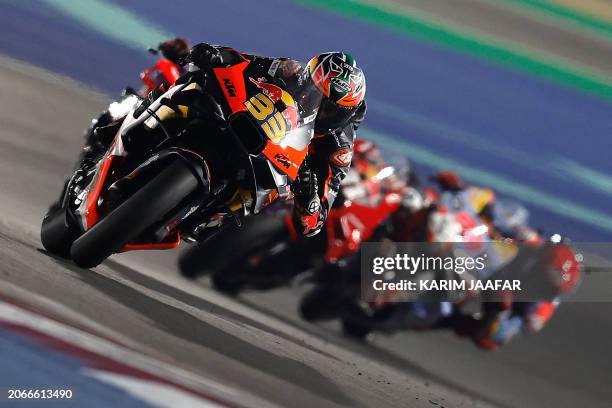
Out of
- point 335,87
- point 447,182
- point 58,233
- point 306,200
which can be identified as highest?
point 335,87

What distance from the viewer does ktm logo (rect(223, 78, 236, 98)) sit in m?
3.82

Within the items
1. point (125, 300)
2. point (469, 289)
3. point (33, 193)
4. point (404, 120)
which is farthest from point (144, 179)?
point (404, 120)

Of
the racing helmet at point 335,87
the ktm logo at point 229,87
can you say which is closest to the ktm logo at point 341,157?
the racing helmet at point 335,87

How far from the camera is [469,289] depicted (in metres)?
7.12

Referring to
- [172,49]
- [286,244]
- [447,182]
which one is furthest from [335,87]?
[447,182]

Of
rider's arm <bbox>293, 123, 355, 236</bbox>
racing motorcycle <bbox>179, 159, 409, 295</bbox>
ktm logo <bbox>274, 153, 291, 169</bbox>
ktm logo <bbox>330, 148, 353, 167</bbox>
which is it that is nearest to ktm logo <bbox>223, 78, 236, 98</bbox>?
ktm logo <bbox>274, 153, 291, 169</bbox>

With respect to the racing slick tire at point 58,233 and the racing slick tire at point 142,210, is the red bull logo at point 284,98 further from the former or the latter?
the racing slick tire at point 58,233

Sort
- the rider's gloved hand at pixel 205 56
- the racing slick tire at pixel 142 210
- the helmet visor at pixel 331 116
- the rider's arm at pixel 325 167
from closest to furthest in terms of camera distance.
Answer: the racing slick tire at pixel 142 210 → the rider's gloved hand at pixel 205 56 → the helmet visor at pixel 331 116 → the rider's arm at pixel 325 167

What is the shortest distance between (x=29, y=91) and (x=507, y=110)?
5192 millimetres

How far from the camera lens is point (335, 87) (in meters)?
4.04

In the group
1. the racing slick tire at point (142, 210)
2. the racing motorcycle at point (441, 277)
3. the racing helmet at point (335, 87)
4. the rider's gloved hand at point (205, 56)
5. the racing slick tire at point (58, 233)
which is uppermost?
the rider's gloved hand at point (205, 56)

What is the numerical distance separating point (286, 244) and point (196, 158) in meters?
2.78

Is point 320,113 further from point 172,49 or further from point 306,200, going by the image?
point 172,49

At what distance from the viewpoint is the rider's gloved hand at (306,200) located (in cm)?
417
